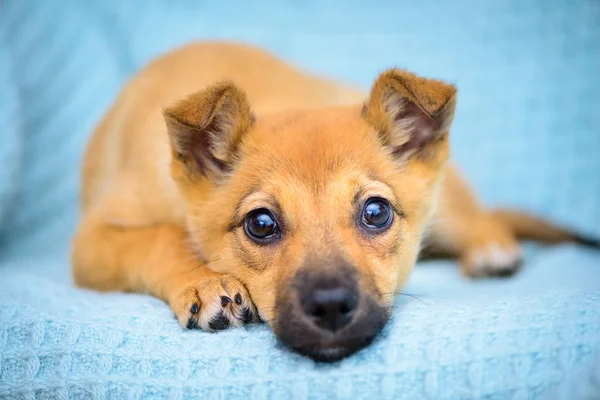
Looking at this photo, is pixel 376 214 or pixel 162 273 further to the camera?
pixel 162 273

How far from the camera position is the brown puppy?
2078mm

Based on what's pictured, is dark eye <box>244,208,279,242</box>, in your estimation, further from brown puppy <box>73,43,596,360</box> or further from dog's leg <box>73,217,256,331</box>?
dog's leg <box>73,217,256,331</box>

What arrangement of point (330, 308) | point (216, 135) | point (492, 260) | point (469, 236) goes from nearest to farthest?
1. point (330, 308)
2. point (216, 135)
3. point (492, 260)
4. point (469, 236)

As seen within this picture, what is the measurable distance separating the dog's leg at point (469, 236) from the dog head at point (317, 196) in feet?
2.51

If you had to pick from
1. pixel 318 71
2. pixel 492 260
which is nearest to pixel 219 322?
pixel 492 260

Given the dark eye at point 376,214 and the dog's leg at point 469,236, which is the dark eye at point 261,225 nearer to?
the dark eye at point 376,214

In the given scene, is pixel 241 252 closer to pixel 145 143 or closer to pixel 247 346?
pixel 247 346

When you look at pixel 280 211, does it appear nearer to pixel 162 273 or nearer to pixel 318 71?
pixel 162 273

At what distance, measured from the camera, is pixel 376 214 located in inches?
94.3

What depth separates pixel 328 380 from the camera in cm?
182

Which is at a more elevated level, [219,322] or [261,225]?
[261,225]

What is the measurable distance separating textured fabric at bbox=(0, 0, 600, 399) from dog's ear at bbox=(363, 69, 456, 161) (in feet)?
2.23

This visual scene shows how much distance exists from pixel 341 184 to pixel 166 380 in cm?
95

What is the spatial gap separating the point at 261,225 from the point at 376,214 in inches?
18.0
